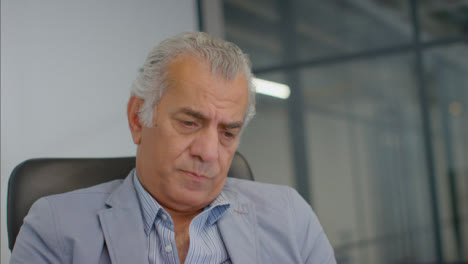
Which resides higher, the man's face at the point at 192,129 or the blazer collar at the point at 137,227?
the man's face at the point at 192,129

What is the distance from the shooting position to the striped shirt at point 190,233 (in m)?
1.16

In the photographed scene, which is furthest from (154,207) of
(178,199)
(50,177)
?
(50,177)

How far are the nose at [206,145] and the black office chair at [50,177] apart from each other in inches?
12.0

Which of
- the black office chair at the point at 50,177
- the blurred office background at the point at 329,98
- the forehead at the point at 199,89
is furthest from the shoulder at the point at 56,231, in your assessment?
the blurred office background at the point at 329,98

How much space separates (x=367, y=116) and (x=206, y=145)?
10.0 feet

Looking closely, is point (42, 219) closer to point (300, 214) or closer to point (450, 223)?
point (300, 214)

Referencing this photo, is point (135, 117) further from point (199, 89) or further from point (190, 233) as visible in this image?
point (190, 233)

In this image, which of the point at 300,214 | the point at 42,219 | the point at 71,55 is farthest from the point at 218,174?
the point at 71,55

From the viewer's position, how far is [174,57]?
1189 millimetres

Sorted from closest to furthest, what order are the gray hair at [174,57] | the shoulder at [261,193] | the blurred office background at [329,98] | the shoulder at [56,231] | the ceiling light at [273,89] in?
the shoulder at [56,231], the gray hair at [174,57], the shoulder at [261,193], the blurred office background at [329,98], the ceiling light at [273,89]

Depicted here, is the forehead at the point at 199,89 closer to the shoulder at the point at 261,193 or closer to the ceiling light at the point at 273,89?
the shoulder at the point at 261,193

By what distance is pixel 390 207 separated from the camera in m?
3.83

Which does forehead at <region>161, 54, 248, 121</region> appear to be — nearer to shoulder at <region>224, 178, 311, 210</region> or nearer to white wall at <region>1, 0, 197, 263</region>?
shoulder at <region>224, 178, 311, 210</region>

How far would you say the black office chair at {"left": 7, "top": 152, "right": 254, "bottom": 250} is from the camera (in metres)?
1.24
